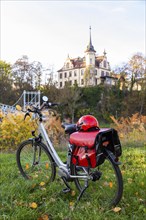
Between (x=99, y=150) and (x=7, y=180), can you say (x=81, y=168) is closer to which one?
(x=99, y=150)

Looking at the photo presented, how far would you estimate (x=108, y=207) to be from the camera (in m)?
2.26

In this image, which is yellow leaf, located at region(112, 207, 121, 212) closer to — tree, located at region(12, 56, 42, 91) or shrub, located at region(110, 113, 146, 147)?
shrub, located at region(110, 113, 146, 147)

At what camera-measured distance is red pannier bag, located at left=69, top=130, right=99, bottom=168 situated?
2223mm

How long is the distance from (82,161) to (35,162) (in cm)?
100

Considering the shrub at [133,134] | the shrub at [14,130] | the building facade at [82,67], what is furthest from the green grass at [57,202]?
the building facade at [82,67]

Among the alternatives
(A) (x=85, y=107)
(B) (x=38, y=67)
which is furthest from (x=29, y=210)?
(B) (x=38, y=67)

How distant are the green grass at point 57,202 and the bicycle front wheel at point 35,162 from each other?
121 mm

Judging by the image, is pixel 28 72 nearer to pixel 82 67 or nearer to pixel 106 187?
pixel 82 67

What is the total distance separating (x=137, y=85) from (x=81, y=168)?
2346cm

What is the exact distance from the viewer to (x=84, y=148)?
2.30 m

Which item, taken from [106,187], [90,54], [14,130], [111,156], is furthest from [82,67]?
[111,156]

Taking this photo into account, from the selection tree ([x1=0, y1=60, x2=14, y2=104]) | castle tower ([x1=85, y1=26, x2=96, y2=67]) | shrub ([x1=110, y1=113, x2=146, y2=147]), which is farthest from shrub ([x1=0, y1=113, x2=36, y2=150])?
castle tower ([x1=85, y1=26, x2=96, y2=67])

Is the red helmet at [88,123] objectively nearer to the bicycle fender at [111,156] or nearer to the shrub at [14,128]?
the bicycle fender at [111,156]

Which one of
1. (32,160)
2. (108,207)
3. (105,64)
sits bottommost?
(108,207)
